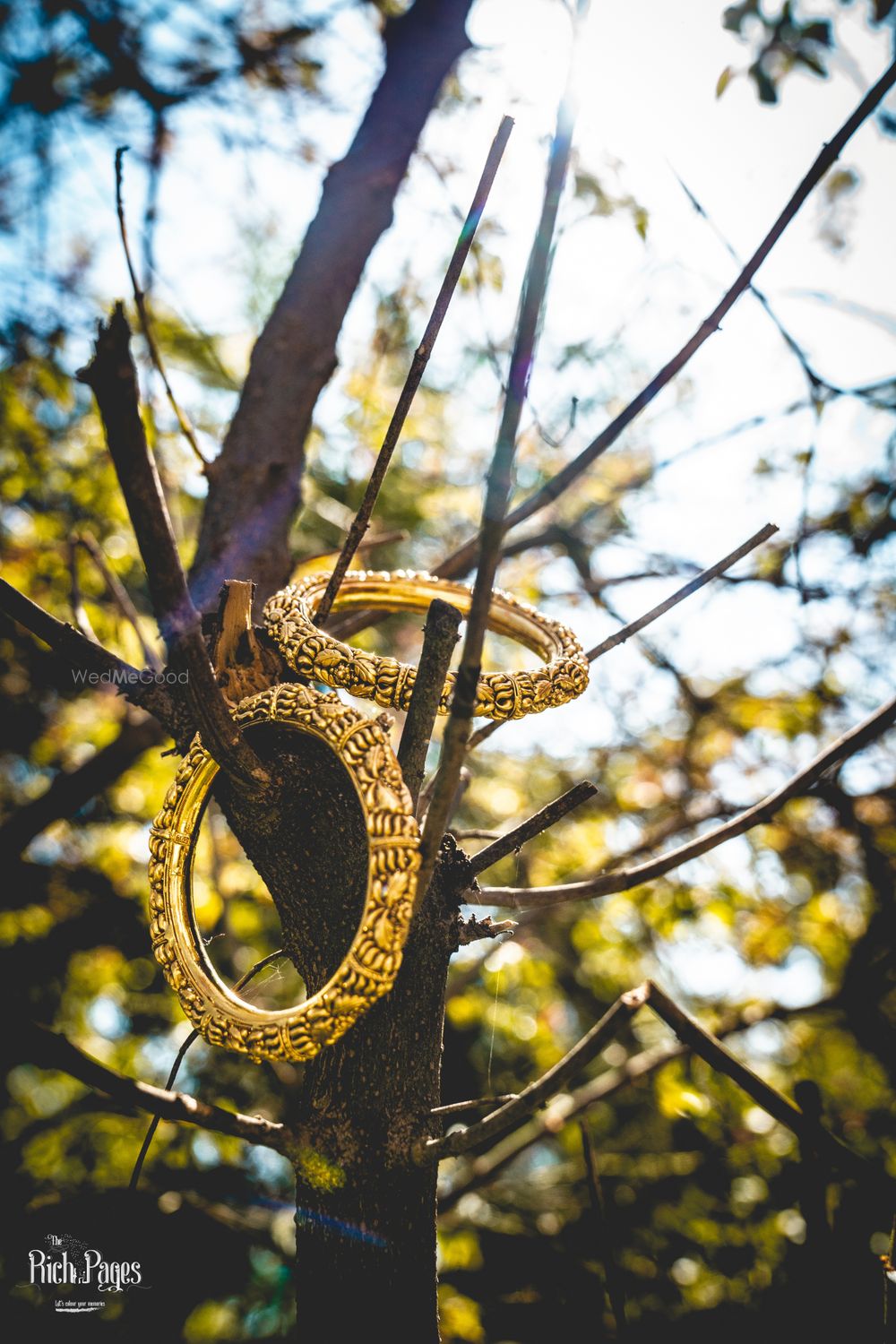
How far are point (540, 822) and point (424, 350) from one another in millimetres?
778

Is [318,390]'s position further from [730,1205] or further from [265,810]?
[730,1205]

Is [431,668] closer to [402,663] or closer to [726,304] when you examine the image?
[402,663]

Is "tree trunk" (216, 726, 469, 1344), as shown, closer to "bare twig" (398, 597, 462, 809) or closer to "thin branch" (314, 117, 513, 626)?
"bare twig" (398, 597, 462, 809)

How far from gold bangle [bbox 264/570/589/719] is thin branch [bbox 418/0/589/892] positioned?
0.28 meters

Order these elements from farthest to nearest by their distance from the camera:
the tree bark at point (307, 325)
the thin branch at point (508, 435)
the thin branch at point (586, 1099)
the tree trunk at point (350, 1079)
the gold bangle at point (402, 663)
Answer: the thin branch at point (586, 1099) < the tree bark at point (307, 325) < the gold bangle at point (402, 663) < the tree trunk at point (350, 1079) < the thin branch at point (508, 435)

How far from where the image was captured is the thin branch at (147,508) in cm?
67

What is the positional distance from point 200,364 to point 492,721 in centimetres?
362

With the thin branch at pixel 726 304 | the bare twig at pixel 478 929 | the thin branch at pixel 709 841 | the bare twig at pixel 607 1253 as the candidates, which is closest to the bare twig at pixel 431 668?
the thin branch at pixel 726 304

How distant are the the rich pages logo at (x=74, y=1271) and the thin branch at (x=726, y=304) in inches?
83.9

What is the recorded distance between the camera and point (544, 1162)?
7.42 metres

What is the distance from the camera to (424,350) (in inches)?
48.5

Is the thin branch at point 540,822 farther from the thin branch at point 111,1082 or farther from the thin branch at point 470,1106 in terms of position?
the thin branch at point 111,1082

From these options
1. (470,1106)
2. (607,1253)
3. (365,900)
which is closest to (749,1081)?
(607,1253)

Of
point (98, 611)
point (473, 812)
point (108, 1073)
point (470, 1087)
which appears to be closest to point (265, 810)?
point (108, 1073)
